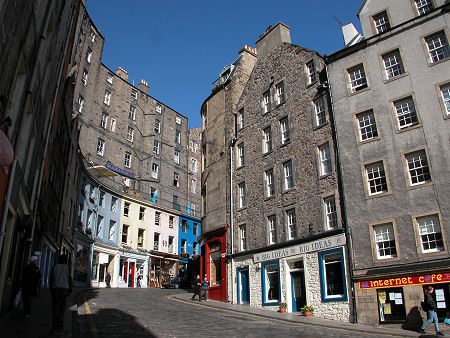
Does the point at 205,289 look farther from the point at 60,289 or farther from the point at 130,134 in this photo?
the point at 130,134

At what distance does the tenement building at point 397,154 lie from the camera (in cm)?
1568

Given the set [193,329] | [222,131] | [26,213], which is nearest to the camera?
[193,329]

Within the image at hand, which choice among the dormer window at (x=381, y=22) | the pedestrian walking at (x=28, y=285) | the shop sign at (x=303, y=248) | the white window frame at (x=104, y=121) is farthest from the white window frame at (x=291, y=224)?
the white window frame at (x=104, y=121)

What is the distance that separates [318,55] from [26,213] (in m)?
18.2

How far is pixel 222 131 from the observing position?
2998 cm

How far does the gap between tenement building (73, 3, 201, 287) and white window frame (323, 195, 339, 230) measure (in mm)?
24161

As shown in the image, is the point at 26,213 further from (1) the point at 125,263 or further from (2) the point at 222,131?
(1) the point at 125,263

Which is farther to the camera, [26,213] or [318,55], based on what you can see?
[318,55]

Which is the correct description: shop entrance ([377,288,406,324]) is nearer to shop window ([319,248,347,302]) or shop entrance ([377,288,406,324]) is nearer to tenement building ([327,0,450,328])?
tenement building ([327,0,450,328])

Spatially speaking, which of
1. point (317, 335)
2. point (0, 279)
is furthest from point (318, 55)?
point (0, 279)

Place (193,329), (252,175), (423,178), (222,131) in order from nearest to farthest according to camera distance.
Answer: (193,329) < (423,178) < (252,175) < (222,131)

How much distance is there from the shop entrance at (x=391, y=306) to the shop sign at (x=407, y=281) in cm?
28

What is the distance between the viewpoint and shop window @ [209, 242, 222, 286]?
88.9 feet

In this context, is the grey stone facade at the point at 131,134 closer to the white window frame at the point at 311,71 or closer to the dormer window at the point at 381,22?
the white window frame at the point at 311,71
